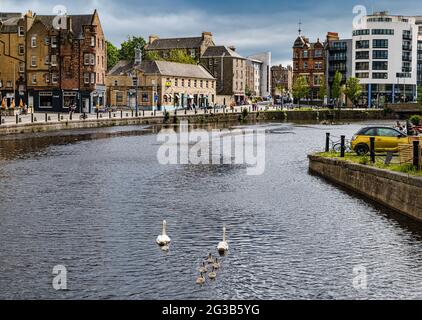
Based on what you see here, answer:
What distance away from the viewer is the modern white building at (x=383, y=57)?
177375 millimetres

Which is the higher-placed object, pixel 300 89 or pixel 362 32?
pixel 362 32

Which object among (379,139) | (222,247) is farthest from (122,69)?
(222,247)

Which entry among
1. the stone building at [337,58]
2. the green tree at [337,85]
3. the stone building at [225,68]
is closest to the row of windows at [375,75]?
the stone building at [337,58]

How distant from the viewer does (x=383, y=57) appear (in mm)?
177500

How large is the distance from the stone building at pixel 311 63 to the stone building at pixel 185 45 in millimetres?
25632

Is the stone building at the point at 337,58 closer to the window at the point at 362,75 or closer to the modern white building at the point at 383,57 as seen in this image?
the window at the point at 362,75

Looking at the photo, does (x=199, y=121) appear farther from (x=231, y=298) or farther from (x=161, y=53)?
(x=231, y=298)

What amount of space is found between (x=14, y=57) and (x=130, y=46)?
76.4m

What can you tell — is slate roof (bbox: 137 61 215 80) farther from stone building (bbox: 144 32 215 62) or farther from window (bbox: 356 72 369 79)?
window (bbox: 356 72 369 79)

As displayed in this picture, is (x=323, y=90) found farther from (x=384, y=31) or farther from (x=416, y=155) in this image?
(x=416, y=155)

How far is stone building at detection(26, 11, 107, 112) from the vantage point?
11662cm

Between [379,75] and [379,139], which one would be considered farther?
[379,75]

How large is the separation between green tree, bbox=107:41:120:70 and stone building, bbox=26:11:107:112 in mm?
67154

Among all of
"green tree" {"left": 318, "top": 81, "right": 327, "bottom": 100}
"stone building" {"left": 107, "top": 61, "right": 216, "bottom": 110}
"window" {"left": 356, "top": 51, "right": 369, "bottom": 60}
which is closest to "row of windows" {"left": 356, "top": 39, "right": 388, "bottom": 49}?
"window" {"left": 356, "top": 51, "right": 369, "bottom": 60}
